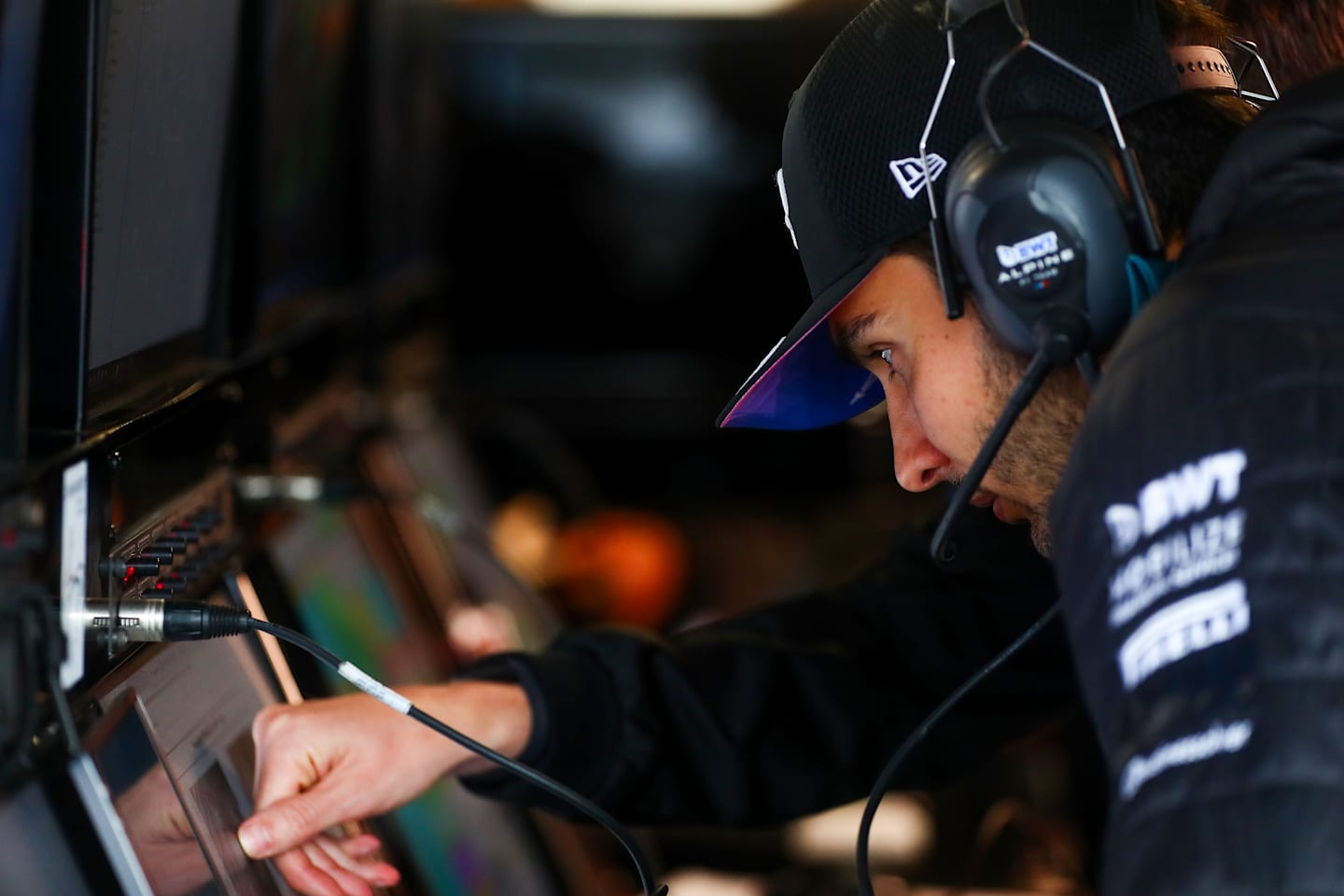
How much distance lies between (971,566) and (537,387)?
2.22 meters

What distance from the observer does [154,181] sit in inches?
36.8

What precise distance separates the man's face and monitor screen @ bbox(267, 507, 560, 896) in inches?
22.9

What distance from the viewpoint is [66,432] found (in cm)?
80

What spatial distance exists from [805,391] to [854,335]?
15 cm

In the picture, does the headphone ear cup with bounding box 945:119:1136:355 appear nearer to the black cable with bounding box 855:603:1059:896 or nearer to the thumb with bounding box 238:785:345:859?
the black cable with bounding box 855:603:1059:896

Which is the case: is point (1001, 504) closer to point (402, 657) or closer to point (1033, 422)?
point (1033, 422)

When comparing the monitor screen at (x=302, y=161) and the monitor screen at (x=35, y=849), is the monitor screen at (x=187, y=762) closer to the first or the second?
the monitor screen at (x=35, y=849)

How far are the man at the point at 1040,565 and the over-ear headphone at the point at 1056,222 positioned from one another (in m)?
0.05

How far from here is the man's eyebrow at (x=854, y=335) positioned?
885 millimetres

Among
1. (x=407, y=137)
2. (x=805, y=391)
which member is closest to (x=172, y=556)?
(x=805, y=391)

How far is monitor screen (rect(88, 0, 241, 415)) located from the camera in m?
0.82

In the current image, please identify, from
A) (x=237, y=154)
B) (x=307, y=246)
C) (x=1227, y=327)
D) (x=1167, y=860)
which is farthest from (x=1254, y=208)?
(x=307, y=246)

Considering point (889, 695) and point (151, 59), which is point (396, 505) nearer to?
point (889, 695)

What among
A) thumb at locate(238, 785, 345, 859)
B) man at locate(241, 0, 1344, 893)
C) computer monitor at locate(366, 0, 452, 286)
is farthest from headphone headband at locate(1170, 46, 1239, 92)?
computer monitor at locate(366, 0, 452, 286)
